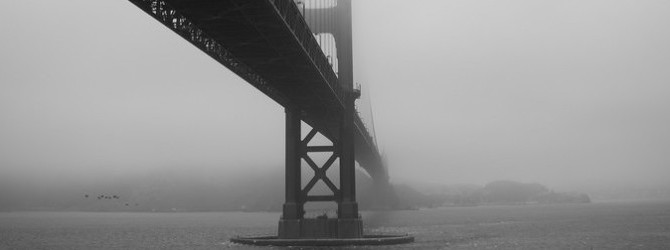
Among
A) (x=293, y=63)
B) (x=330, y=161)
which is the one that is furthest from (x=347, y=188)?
(x=293, y=63)

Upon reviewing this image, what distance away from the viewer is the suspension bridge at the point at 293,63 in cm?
1984

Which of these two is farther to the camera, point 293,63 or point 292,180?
point 292,180

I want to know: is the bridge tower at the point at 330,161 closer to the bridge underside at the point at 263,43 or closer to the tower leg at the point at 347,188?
the tower leg at the point at 347,188

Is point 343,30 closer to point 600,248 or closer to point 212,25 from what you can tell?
point 212,25

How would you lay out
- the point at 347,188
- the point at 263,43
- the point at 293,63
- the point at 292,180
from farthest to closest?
the point at 347,188
the point at 292,180
the point at 293,63
the point at 263,43

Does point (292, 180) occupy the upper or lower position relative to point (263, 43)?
lower

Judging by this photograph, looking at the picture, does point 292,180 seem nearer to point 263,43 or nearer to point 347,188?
point 347,188

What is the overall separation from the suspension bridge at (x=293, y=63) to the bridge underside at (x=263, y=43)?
25 mm

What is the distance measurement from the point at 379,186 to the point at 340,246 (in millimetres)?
92646

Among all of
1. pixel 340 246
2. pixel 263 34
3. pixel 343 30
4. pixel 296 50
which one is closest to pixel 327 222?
pixel 340 246

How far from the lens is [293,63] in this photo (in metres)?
26.8

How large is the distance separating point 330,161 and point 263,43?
56.3 feet

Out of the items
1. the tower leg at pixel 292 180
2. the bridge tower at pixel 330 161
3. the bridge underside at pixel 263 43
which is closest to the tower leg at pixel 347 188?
the bridge tower at pixel 330 161

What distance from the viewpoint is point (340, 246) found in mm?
35906
